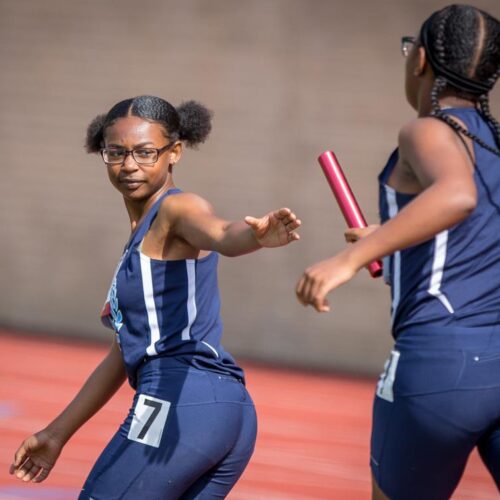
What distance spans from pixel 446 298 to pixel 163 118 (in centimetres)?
129

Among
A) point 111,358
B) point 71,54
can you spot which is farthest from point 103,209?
point 111,358

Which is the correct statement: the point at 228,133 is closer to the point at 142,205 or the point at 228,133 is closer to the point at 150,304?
the point at 142,205

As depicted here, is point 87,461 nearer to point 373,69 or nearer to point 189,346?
point 189,346

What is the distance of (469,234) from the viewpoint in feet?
8.67

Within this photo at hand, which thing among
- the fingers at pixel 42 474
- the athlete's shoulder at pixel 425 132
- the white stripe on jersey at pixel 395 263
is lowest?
the fingers at pixel 42 474

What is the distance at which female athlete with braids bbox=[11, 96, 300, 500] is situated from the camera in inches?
119

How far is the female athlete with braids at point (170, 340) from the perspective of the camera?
3033mm

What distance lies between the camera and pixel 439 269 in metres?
2.65

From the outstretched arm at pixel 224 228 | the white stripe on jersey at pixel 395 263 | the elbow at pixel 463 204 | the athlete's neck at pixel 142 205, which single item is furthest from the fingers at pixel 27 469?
the elbow at pixel 463 204

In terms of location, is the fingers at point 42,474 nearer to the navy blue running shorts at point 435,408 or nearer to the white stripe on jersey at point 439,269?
the navy blue running shorts at point 435,408

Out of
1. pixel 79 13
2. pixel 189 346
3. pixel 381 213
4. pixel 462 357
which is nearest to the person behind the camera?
pixel 462 357

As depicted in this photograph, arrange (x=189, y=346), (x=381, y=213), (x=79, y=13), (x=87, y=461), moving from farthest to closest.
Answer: (x=79, y=13) < (x=87, y=461) < (x=189, y=346) < (x=381, y=213)

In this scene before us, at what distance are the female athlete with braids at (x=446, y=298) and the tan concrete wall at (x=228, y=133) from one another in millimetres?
5022

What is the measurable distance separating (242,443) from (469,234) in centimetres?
100
